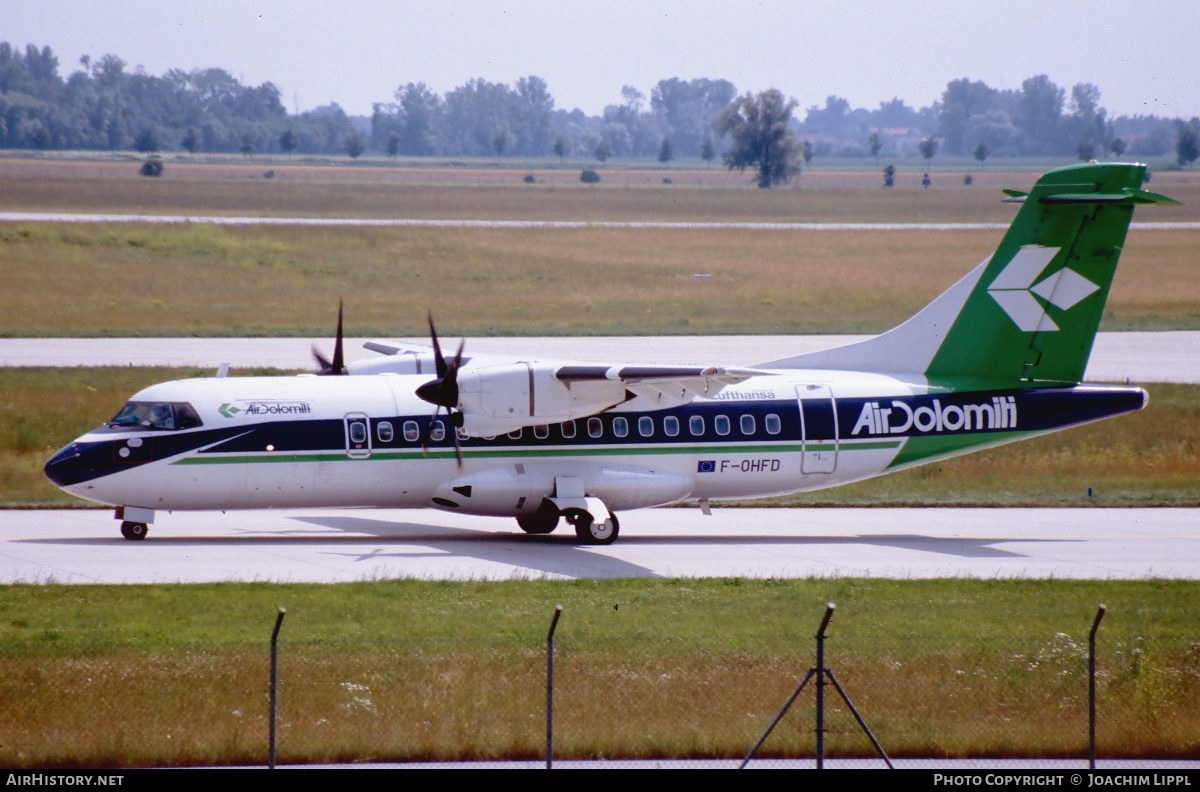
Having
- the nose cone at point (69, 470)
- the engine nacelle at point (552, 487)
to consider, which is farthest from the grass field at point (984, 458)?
A: the engine nacelle at point (552, 487)

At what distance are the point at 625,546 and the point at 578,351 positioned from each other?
21.1 metres

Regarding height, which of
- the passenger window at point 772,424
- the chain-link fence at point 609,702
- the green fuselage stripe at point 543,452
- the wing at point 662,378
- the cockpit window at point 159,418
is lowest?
the chain-link fence at point 609,702

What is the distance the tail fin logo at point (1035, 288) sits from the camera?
24.7 m

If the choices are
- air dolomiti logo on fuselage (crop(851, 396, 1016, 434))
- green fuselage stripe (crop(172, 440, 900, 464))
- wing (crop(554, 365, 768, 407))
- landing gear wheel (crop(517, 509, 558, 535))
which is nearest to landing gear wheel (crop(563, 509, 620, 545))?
landing gear wheel (crop(517, 509, 558, 535))

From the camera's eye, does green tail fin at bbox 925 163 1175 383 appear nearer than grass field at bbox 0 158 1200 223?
Yes

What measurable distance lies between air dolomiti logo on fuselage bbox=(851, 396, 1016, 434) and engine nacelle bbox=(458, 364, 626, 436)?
526 cm

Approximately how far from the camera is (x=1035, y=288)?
976 inches

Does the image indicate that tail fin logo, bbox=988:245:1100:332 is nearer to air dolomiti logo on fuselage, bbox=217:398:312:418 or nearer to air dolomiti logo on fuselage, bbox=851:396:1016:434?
air dolomiti logo on fuselage, bbox=851:396:1016:434

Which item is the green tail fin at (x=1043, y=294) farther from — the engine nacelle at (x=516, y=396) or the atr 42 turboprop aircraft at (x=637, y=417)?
the engine nacelle at (x=516, y=396)

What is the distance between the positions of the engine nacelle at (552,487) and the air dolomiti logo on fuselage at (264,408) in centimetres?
273

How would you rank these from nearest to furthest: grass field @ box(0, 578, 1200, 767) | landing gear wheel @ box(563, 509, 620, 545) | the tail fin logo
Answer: grass field @ box(0, 578, 1200, 767)
landing gear wheel @ box(563, 509, 620, 545)
the tail fin logo

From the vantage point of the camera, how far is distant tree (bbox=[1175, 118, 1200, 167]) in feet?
491

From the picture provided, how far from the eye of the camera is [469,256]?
74.4 meters

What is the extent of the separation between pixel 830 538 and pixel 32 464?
17973mm
